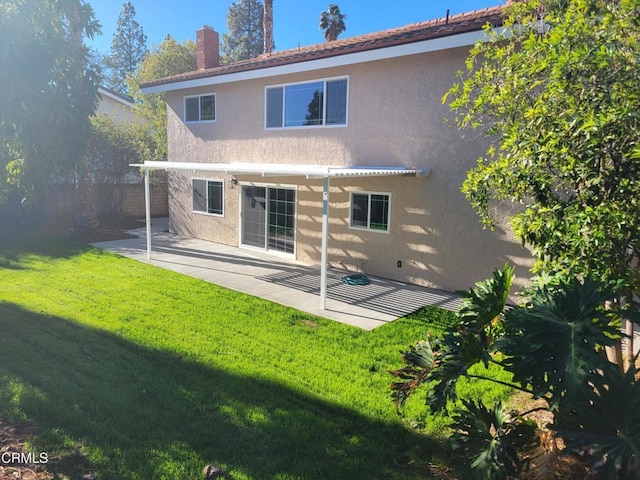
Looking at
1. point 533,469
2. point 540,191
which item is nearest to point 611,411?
point 533,469

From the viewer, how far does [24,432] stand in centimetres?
471

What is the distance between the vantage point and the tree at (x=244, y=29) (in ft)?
161

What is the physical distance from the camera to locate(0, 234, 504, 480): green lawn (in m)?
4.53

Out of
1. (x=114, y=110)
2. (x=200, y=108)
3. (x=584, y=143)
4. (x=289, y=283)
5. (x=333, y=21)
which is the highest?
(x=333, y=21)

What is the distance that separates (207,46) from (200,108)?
3.16 meters

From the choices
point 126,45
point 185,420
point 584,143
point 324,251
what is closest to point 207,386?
point 185,420

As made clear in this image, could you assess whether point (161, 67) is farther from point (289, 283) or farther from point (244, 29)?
point (289, 283)

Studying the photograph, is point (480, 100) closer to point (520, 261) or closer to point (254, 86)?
point (520, 261)

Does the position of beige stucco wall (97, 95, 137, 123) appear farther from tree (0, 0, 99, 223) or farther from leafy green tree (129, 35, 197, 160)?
tree (0, 0, 99, 223)

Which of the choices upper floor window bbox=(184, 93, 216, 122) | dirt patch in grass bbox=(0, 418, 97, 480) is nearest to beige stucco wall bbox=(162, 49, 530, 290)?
upper floor window bbox=(184, 93, 216, 122)

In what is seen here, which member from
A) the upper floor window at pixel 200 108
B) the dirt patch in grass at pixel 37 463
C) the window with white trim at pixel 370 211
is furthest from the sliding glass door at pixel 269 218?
the dirt patch in grass at pixel 37 463

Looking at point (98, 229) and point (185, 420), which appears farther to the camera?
point (98, 229)

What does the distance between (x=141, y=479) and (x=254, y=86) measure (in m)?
13.1

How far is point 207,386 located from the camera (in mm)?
5945
